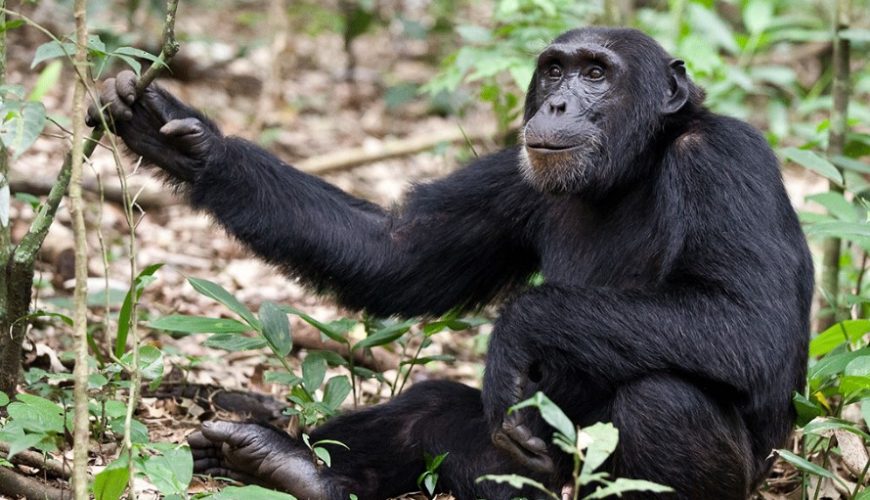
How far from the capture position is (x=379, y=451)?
6.35 metres

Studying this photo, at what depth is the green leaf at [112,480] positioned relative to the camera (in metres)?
4.44

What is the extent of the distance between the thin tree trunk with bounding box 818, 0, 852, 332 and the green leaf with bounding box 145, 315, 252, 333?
4483 millimetres

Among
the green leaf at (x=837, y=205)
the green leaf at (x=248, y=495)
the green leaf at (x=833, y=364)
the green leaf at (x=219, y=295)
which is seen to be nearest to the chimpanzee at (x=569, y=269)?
the green leaf at (x=833, y=364)

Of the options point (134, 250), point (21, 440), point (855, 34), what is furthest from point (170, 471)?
point (855, 34)

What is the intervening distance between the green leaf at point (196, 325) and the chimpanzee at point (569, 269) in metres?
0.52

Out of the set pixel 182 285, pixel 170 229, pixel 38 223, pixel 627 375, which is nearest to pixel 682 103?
pixel 627 375

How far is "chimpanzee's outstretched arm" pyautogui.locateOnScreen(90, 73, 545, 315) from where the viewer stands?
640 cm

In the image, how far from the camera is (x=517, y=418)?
5.50 m

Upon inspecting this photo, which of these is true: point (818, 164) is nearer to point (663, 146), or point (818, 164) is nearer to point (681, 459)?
point (663, 146)

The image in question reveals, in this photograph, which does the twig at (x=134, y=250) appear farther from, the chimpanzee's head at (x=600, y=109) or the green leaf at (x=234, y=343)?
the chimpanzee's head at (x=600, y=109)

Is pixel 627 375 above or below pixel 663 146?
below

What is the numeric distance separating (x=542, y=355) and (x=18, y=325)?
2879mm

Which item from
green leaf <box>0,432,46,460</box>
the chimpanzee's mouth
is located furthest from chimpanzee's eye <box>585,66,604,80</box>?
green leaf <box>0,432,46,460</box>

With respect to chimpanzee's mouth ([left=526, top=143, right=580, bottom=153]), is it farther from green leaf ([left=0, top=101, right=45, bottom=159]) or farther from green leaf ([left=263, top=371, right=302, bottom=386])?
green leaf ([left=0, top=101, right=45, bottom=159])
